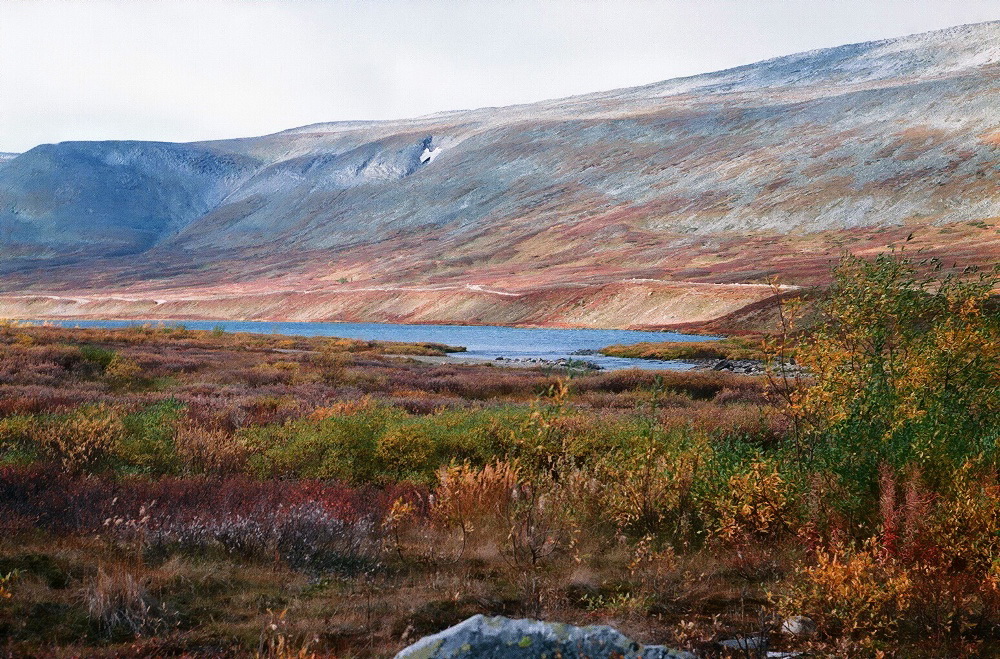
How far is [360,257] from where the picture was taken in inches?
6688

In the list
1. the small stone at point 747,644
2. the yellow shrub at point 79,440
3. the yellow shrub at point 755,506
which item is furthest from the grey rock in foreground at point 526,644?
the yellow shrub at point 79,440

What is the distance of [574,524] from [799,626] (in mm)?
2473

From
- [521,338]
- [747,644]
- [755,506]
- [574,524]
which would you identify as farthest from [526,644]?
[521,338]

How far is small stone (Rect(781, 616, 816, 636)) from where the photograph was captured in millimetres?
5703

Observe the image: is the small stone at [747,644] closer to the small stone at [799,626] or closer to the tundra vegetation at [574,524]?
the tundra vegetation at [574,524]

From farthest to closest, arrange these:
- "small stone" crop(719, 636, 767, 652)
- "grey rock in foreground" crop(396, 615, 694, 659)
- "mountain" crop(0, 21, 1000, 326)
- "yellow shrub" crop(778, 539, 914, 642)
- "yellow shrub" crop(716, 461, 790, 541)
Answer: "mountain" crop(0, 21, 1000, 326), "yellow shrub" crop(716, 461, 790, 541), "yellow shrub" crop(778, 539, 914, 642), "small stone" crop(719, 636, 767, 652), "grey rock in foreground" crop(396, 615, 694, 659)

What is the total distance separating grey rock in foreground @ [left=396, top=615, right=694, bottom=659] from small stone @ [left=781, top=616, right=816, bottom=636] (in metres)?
1.41

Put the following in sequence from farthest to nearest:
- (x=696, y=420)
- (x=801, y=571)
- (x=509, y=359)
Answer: (x=509, y=359) < (x=696, y=420) < (x=801, y=571)

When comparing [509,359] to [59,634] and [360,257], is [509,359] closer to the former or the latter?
[59,634]

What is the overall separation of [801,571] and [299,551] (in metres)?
4.32

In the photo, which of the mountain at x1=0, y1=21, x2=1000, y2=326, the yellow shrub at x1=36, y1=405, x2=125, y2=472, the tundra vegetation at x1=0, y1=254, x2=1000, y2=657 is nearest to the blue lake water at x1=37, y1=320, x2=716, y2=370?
the mountain at x1=0, y1=21, x2=1000, y2=326

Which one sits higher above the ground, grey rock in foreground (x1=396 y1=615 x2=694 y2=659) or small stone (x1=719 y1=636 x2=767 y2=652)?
grey rock in foreground (x1=396 y1=615 x2=694 y2=659)

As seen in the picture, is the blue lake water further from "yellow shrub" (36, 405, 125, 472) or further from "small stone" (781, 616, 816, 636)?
"small stone" (781, 616, 816, 636)

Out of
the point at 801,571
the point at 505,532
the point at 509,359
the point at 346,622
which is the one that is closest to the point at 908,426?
the point at 801,571
